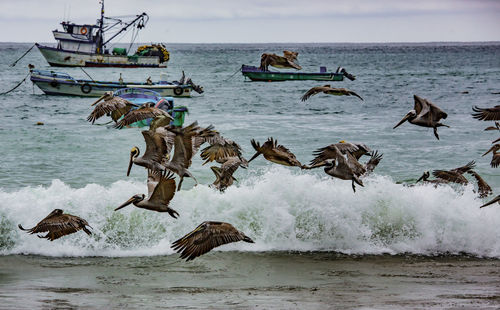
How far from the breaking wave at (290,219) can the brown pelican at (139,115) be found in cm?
221

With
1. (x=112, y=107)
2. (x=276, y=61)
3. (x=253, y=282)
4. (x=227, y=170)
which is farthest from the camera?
(x=276, y=61)

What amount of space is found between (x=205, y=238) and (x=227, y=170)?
157 inches

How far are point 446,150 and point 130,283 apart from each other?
1395 cm

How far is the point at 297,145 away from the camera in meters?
22.2

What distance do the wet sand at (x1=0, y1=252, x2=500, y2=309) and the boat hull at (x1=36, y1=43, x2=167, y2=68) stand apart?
62496 mm

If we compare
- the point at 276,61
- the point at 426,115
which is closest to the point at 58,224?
the point at 276,61

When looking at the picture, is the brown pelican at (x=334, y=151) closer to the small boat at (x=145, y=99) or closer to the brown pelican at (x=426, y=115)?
the brown pelican at (x=426, y=115)

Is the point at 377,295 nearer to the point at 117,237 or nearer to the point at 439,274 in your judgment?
the point at 439,274

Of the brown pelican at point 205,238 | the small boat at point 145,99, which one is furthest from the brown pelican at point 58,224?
the small boat at point 145,99

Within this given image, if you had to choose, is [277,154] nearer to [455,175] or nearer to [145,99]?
[455,175]

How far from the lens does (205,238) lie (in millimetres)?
7977

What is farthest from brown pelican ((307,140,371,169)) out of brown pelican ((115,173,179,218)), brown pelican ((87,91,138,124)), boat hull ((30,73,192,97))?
boat hull ((30,73,192,97))

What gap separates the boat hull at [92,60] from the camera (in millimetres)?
71312

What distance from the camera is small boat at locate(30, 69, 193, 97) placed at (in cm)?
3712
